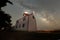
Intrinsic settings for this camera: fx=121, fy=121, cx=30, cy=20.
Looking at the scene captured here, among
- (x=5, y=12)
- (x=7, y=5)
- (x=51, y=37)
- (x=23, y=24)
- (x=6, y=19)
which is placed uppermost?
(x=7, y=5)

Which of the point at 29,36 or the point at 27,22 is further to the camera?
the point at 27,22

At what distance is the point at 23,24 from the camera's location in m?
3.29

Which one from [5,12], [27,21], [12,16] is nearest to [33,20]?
[27,21]

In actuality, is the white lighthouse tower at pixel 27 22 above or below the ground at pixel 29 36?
above

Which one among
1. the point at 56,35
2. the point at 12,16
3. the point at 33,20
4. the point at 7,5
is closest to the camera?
the point at 56,35

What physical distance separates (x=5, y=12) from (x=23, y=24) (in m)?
1.08

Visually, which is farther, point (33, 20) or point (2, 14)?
point (2, 14)

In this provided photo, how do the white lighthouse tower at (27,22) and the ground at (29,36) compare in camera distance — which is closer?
the ground at (29,36)

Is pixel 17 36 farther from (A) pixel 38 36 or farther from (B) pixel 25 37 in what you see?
(A) pixel 38 36

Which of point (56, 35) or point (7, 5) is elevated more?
point (7, 5)

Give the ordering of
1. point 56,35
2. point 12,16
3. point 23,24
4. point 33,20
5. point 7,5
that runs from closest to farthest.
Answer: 1. point 56,35
2. point 23,24
3. point 33,20
4. point 12,16
5. point 7,5

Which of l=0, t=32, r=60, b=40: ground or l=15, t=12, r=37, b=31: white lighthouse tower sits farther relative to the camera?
l=15, t=12, r=37, b=31: white lighthouse tower

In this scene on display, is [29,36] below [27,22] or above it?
below

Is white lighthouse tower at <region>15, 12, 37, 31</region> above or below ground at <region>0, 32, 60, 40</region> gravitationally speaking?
above
